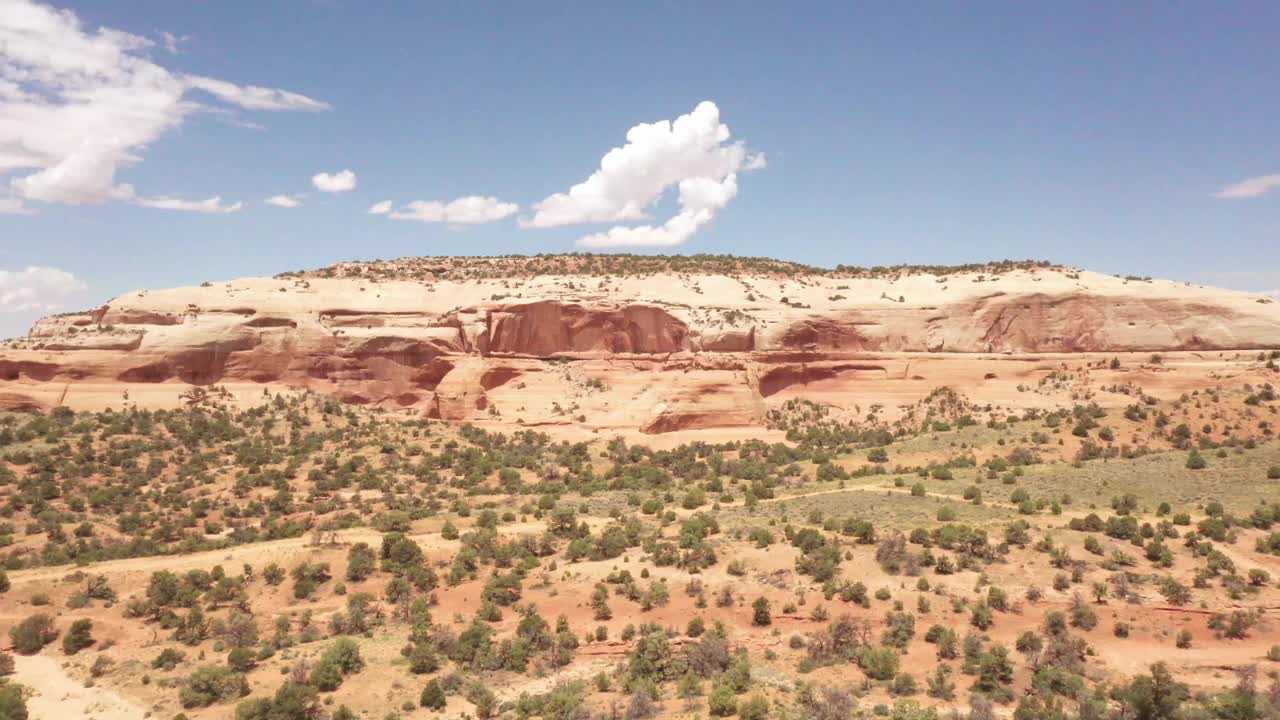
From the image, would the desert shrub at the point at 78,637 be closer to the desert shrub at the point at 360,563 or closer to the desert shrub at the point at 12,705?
the desert shrub at the point at 12,705

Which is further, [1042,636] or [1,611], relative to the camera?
[1,611]

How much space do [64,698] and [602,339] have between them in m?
32.6

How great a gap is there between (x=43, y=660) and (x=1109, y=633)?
73.3 ft

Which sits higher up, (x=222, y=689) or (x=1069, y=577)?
(x=1069, y=577)

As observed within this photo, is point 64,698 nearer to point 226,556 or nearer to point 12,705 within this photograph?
point 12,705

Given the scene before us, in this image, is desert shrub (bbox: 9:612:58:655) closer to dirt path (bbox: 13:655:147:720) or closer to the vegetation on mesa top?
dirt path (bbox: 13:655:147:720)

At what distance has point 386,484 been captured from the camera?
30.5m

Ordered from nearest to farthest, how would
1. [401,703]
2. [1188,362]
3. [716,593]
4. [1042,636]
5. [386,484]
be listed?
[401,703] → [1042,636] → [716,593] → [386,484] → [1188,362]

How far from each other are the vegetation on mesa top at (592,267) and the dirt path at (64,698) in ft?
128

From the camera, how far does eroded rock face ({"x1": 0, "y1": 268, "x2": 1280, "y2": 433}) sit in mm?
38875

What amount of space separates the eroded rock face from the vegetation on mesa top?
5.52m

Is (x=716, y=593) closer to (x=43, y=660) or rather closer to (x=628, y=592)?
(x=628, y=592)

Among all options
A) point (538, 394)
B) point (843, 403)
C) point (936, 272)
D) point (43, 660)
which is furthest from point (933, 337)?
point (43, 660)

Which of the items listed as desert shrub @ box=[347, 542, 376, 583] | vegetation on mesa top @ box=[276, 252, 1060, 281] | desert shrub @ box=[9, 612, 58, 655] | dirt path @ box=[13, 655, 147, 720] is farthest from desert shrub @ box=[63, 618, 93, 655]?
vegetation on mesa top @ box=[276, 252, 1060, 281]
